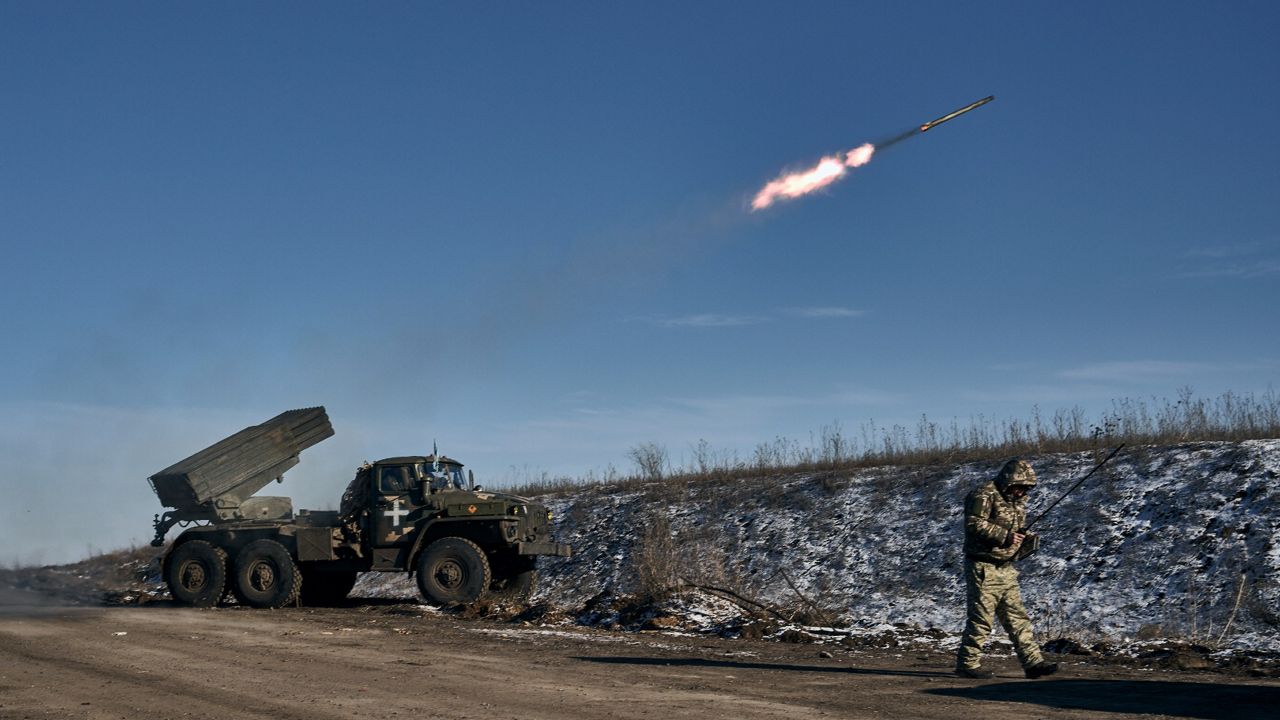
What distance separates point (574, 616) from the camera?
668 inches

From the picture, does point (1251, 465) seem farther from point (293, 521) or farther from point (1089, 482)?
point (293, 521)

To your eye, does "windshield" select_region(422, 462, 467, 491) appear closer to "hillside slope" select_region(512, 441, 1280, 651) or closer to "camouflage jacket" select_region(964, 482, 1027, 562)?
"hillside slope" select_region(512, 441, 1280, 651)

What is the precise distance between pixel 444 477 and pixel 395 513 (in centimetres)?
102

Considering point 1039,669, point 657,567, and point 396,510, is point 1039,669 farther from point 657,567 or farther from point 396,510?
point 396,510

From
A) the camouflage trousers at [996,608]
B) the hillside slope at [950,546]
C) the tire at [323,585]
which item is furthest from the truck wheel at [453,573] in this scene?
the camouflage trousers at [996,608]

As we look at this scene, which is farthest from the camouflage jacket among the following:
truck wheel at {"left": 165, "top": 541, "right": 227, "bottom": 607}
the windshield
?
truck wheel at {"left": 165, "top": 541, "right": 227, "bottom": 607}

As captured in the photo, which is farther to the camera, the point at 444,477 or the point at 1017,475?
the point at 444,477

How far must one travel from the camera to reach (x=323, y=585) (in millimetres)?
20391

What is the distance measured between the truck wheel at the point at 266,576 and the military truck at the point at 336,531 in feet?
0.06

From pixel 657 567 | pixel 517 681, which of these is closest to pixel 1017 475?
pixel 517 681

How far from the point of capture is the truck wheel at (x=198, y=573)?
19.3 metres

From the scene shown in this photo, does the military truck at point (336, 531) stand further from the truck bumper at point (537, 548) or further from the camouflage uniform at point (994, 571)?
the camouflage uniform at point (994, 571)

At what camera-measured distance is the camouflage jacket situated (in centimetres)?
980

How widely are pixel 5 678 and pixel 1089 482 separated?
16.1 m
